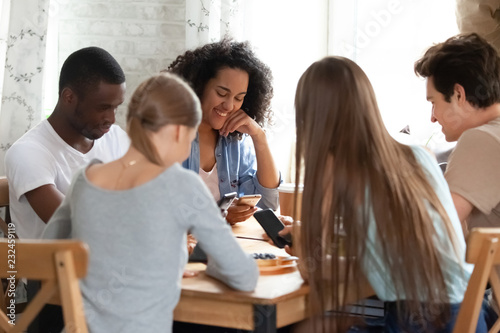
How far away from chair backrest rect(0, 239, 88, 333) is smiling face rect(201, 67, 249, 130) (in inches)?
54.2

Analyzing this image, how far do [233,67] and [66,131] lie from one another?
29.7 inches

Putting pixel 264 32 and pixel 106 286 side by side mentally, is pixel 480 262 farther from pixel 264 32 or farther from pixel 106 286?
pixel 264 32

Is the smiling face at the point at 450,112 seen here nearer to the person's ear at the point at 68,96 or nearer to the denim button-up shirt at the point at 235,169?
the denim button-up shirt at the point at 235,169

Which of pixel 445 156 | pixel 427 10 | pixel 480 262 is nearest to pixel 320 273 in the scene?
pixel 480 262

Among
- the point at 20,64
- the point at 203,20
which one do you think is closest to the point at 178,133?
the point at 20,64

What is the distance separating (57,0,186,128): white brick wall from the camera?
3.56m

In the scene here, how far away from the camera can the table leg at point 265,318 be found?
1589mm

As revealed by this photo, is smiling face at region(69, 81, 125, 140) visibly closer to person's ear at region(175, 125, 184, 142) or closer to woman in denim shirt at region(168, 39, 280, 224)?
woman in denim shirt at region(168, 39, 280, 224)

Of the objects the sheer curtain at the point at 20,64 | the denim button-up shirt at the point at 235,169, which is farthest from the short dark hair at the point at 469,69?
the sheer curtain at the point at 20,64

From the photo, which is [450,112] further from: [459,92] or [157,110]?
[157,110]

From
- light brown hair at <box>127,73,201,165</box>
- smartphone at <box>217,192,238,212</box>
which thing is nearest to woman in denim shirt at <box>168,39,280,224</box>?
smartphone at <box>217,192,238,212</box>

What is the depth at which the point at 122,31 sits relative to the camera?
3566mm

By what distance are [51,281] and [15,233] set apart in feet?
3.40

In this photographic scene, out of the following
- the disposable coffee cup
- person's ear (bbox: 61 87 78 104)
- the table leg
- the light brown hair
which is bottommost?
the table leg
